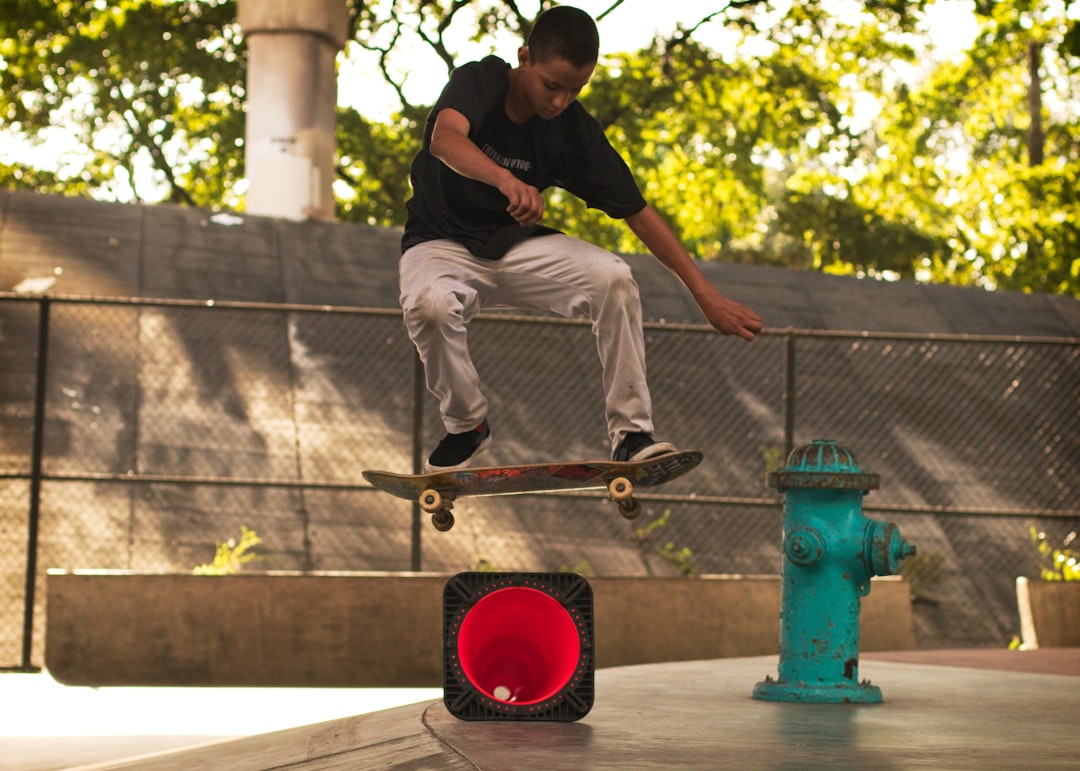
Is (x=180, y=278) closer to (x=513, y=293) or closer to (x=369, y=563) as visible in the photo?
(x=369, y=563)

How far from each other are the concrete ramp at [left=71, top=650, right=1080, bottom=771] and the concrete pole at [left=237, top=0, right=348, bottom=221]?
14552 millimetres

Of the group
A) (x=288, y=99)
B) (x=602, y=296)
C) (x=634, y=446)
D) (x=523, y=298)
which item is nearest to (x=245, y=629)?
(x=523, y=298)

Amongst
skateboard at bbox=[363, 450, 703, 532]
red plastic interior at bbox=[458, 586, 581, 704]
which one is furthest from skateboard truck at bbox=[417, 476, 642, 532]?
red plastic interior at bbox=[458, 586, 581, 704]

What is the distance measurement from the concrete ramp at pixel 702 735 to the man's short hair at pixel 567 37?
2.47 metres

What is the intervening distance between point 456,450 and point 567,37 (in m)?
1.84

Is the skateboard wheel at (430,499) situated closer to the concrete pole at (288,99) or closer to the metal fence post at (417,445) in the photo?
the metal fence post at (417,445)

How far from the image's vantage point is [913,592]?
1334 cm

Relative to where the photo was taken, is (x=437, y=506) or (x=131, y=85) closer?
(x=437, y=506)

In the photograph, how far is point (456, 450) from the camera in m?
6.01

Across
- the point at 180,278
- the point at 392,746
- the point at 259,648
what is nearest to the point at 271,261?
the point at 180,278

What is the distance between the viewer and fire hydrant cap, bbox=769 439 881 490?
21.0ft

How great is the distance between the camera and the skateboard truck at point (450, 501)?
569 cm

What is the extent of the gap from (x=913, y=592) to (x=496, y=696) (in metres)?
8.67

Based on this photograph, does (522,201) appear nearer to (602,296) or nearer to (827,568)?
(602,296)
